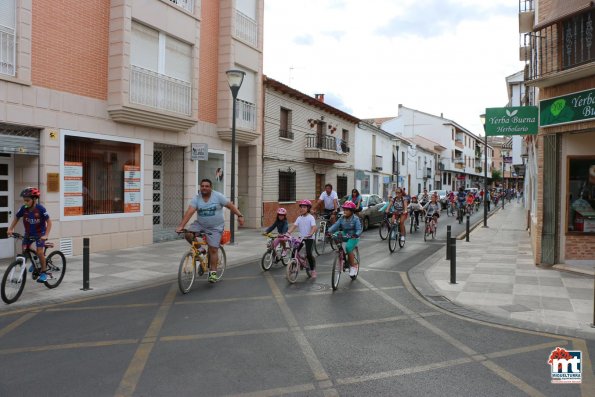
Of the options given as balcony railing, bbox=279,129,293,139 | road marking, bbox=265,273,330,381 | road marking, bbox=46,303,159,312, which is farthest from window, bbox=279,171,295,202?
road marking, bbox=46,303,159,312

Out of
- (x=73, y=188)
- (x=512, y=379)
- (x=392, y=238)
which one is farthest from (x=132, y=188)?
(x=512, y=379)

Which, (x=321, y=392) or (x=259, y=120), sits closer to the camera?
(x=321, y=392)

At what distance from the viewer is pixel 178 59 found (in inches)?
547

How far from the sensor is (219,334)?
207 inches

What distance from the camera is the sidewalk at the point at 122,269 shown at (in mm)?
7157

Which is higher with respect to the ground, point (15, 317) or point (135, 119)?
point (135, 119)

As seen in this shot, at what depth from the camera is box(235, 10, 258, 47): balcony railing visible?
16578 mm

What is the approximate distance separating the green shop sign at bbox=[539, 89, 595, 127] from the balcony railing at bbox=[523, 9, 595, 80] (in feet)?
1.87

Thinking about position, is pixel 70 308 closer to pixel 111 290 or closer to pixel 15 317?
pixel 15 317

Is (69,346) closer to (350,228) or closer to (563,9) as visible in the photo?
(350,228)

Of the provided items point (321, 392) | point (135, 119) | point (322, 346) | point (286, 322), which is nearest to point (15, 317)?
point (286, 322)

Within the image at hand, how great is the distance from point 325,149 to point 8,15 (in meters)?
16.3

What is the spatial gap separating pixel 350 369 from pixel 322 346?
2.17 ft

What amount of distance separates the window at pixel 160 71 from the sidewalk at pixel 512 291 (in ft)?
27.3
